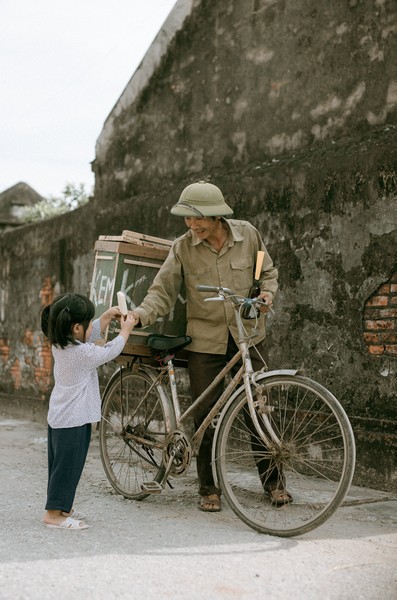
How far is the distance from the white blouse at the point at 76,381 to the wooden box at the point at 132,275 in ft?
2.28

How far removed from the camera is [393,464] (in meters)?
4.93

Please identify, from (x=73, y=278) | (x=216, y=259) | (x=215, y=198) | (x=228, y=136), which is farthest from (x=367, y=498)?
(x=73, y=278)

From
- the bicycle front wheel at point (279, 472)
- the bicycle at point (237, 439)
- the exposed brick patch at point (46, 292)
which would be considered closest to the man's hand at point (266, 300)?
the bicycle at point (237, 439)

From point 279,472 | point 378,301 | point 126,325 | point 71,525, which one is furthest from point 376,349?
point 71,525

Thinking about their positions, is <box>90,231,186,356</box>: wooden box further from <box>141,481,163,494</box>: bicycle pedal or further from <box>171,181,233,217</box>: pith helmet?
<box>141,481,163,494</box>: bicycle pedal

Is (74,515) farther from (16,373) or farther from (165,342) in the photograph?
(16,373)

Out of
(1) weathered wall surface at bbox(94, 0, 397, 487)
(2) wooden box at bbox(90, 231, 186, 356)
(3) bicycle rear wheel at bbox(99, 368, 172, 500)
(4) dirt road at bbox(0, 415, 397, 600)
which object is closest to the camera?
(4) dirt road at bbox(0, 415, 397, 600)

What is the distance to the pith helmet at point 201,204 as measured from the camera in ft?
14.6

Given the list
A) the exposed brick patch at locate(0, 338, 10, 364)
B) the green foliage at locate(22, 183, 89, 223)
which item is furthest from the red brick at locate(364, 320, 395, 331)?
the green foliage at locate(22, 183, 89, 223)

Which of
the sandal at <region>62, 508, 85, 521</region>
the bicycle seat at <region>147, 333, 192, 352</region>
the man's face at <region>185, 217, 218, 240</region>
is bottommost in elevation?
the sandal at <region>62, 508, 85, 521</region>

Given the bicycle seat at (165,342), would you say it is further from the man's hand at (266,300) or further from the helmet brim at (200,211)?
the helmet brim at (200,211)

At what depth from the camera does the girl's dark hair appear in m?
4.04

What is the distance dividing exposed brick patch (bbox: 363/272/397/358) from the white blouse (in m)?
1.93

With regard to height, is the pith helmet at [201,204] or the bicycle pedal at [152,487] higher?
the pith helmet at [201,204]
